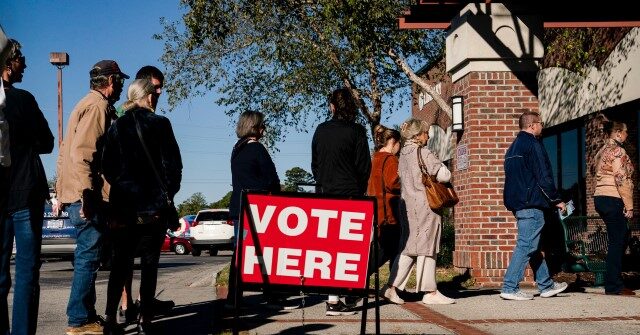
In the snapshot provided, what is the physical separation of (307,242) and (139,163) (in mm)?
1487

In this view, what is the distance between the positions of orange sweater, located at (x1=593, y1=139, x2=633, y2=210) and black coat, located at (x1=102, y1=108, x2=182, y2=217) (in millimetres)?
5008

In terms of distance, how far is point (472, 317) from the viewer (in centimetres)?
745

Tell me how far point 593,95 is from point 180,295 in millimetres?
13037

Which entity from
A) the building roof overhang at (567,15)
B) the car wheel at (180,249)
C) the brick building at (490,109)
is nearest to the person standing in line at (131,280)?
the brick building at (490,109)

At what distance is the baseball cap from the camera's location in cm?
677

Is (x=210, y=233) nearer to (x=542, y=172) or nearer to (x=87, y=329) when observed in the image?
(x=542, y=172)

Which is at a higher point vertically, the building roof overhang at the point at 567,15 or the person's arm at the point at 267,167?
the building roof overhang at the point at 567,15

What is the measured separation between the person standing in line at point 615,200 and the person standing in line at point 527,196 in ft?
2.23

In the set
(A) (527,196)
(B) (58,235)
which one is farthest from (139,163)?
(B) (58,235)

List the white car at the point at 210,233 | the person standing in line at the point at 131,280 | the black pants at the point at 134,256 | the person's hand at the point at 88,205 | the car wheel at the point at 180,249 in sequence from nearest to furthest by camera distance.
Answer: the black pants at the point at 134,256 → the person's hand at the point at 88,205 → the person standing in line at the point at 131,280 → the white car at the point at 210,233 → the car wheel at the point at 180,249

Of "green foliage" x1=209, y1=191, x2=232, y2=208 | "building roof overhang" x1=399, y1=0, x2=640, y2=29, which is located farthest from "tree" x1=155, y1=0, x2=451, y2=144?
"green foliage" x1=209, y1=191, x2=232, y2=208

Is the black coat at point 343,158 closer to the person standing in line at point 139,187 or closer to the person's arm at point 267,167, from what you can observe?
the person's arm at point 267,167

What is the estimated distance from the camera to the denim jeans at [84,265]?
253 inches

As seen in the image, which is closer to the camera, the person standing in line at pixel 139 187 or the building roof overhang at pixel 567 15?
the person standing in line at pixel 139 187
